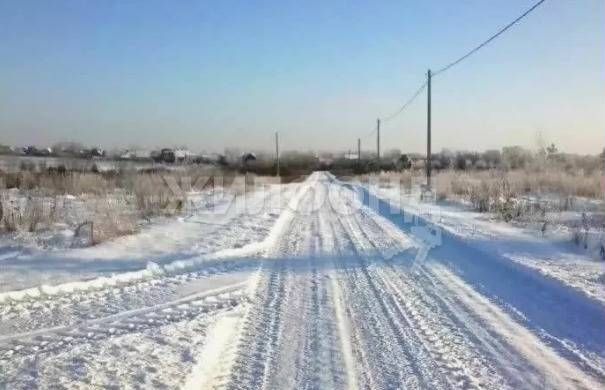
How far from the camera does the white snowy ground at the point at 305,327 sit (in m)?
4.75

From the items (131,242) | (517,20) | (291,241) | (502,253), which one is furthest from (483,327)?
(517,20)

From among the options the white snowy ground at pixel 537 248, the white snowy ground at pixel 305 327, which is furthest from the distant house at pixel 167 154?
the white snowy ground at pixel 305 327

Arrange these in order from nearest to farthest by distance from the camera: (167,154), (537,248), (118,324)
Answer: (118,324) < (537,248) < (167,154)

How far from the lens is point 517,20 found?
50.5ft

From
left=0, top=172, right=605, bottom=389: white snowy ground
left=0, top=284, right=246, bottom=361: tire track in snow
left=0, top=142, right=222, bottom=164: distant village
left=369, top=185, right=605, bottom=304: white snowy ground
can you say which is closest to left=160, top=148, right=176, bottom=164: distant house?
left=0, top=142, right=222, bottom=164: distant village

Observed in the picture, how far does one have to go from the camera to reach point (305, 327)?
6199 mm

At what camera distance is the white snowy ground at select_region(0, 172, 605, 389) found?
15.6ft

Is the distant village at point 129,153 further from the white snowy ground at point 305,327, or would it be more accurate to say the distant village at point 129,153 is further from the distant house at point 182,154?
the white snowy ground at point 305,327

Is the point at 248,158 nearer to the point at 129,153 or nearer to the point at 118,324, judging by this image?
the point at 129,153

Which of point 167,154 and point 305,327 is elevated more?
point 167,154

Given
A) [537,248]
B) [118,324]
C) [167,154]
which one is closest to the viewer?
[118,324]

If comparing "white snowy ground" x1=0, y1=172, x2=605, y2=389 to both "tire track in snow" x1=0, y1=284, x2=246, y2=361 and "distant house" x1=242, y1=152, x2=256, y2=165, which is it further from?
"distant house" x1=242, y1=152, x2=256, y2=165

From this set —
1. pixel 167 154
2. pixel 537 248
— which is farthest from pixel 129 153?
pixel 537 248

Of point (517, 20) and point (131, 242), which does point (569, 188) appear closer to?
point (517, 20)
